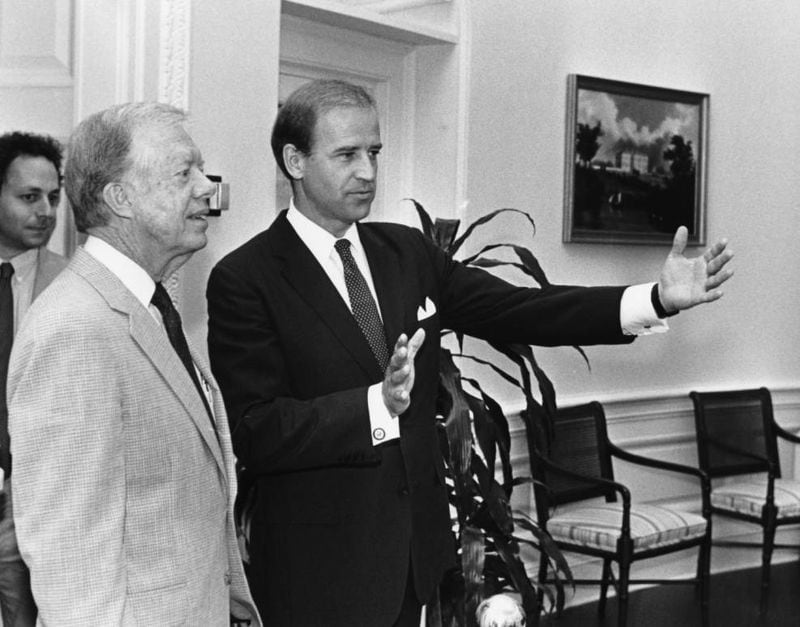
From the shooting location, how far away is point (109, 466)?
5.37ft

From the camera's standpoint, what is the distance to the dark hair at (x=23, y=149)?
9.04 feet

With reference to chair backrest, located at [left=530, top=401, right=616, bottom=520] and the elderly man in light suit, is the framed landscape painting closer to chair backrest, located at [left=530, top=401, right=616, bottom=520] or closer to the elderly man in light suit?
chair backrest, located at [left=530, top=401, right=616, bottom=520]

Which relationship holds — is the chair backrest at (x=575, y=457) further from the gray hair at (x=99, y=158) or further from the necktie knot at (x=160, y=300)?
the gray hair at (x=99, y=158)

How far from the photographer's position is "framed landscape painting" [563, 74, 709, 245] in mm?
4965

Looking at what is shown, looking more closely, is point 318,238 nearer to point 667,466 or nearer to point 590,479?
point 590,479

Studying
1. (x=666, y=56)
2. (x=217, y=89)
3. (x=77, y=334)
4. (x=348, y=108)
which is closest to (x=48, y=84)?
(x=217, y=89)

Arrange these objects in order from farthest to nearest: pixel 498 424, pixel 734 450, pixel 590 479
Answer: pixel 734 450
pixel 590 479
pixel 498 424

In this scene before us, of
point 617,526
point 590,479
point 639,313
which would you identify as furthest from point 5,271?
point 617,526

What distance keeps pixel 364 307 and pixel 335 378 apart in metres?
0.16

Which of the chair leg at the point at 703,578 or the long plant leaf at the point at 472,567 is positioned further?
the chair leg at the point at 703,578

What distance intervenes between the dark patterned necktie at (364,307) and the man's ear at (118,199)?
567mm

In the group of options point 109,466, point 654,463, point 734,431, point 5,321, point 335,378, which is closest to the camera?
point 109,466

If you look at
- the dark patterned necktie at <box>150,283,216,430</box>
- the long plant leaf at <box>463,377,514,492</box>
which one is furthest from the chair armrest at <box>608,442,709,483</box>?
the dark patterned necktie at <box>150,283,216,430</box>

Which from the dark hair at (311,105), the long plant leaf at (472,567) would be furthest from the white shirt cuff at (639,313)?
the long plant leaf at (472,567)
